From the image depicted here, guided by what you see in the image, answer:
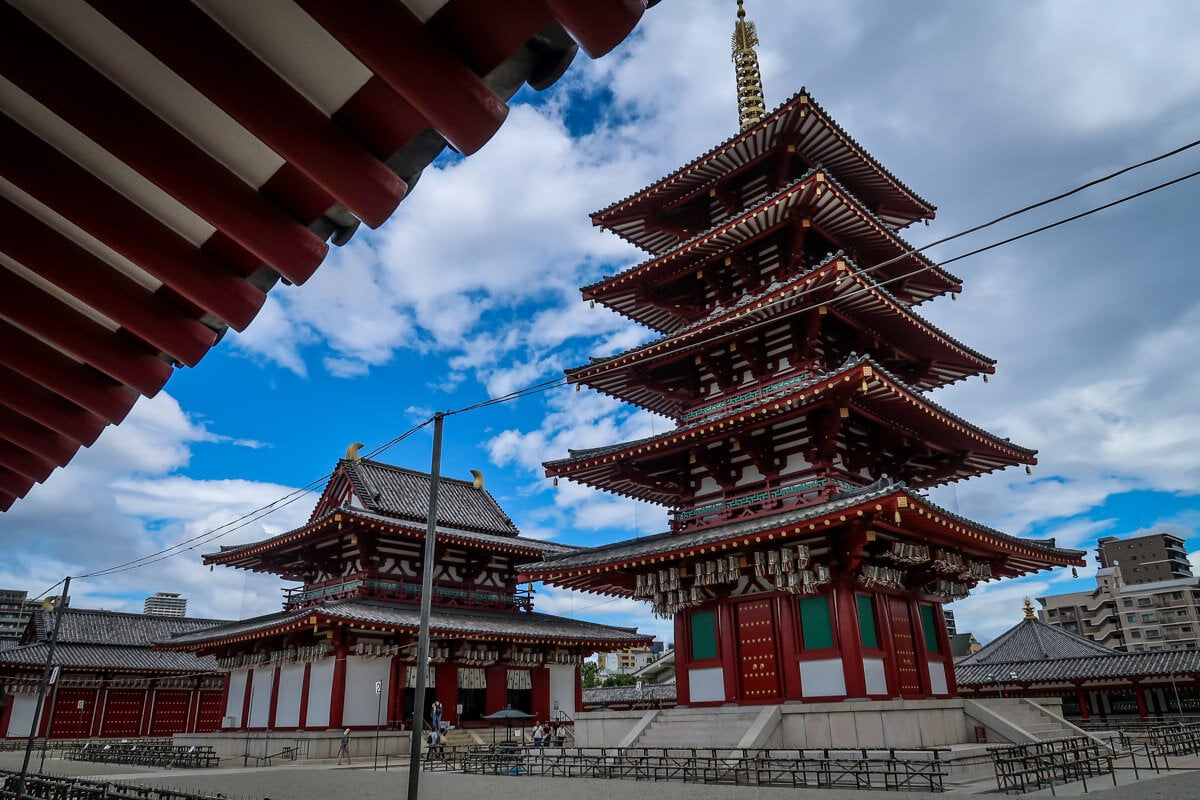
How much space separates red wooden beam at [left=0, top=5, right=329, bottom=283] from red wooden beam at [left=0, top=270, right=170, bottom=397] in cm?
169

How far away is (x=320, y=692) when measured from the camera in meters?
31.2

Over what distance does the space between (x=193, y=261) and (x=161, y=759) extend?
33.5m

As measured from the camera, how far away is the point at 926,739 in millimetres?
19172

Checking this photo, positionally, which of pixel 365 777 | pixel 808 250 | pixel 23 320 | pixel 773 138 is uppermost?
pixel 773 138

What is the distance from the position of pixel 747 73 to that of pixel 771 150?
6.57 meters

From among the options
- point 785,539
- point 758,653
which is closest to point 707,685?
point 758,653

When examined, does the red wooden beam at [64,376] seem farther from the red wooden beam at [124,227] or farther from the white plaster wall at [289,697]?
the white plaster wall at [289,697]

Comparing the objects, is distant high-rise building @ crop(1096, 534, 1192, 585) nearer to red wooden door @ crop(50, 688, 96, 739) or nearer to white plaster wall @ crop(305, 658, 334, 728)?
white plaster wall @ crop(305, 658, 334, 728)

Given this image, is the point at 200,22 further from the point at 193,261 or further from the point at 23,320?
the point at 23,320

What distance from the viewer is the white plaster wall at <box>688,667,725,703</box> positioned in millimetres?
22172

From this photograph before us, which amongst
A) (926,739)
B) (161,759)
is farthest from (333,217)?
(161,759)

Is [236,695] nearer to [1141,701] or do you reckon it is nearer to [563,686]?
[563,686]

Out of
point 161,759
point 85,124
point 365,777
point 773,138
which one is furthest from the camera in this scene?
point 161,759

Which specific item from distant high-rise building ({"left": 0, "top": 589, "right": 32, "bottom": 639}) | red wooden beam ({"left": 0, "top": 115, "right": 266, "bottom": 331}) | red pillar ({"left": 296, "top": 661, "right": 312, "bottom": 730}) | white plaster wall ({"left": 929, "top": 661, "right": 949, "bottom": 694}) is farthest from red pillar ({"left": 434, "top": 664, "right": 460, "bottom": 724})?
distant high-rise building ({"left": 0, "top": 589, "right": 32, "bottom": 639})
